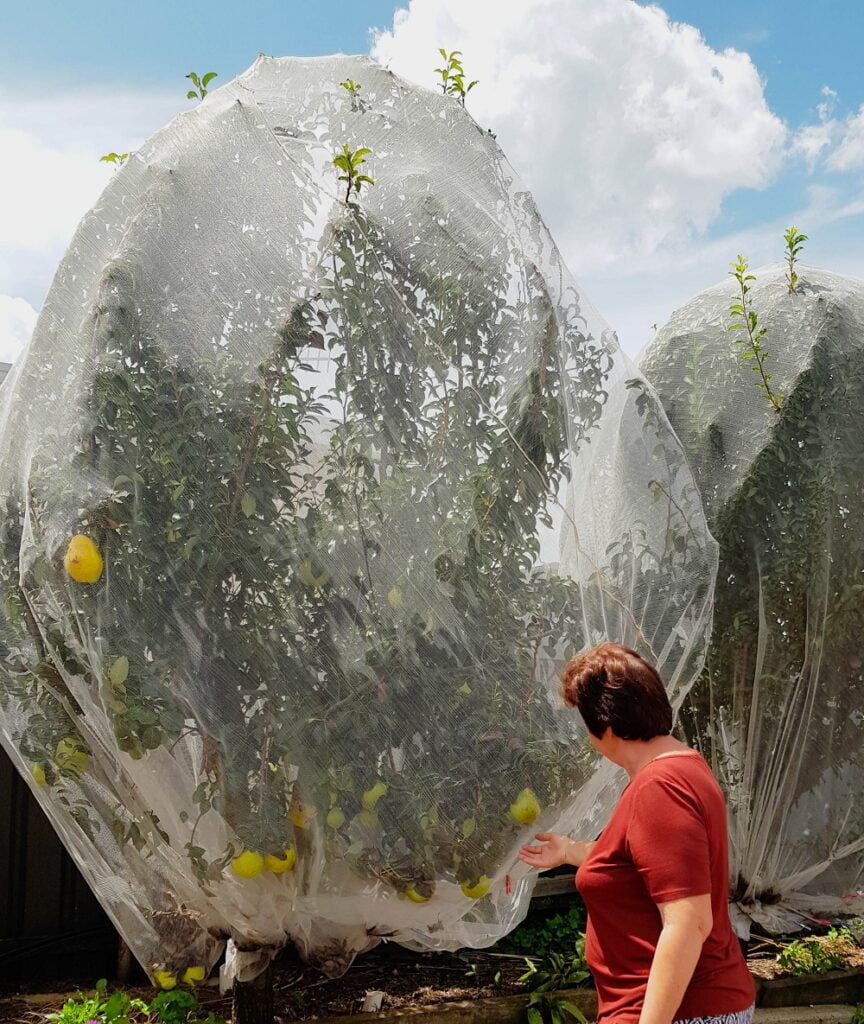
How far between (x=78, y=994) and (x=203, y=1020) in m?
0.68

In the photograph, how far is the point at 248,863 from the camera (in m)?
2.33

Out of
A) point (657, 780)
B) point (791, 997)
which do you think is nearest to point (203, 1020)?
point (657, 780)

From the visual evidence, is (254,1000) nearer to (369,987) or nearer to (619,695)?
(369,987)

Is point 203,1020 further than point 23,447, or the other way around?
point 203,1020

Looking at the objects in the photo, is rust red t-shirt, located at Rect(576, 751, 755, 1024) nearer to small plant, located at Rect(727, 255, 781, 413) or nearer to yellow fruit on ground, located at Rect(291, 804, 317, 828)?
yellow fruit on ground, located at Rect(291, 804, 317, 828)

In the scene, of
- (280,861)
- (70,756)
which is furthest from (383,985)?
(70,756)

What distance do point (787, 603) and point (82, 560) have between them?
2.77 m

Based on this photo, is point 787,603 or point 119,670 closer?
point 119,670

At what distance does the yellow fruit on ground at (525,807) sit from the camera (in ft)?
8.16

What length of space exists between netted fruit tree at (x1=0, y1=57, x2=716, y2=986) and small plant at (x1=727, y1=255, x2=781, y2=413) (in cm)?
134

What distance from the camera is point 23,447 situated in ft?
8.48

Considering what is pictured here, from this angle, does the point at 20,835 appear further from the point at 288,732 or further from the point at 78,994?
the point at 288,732

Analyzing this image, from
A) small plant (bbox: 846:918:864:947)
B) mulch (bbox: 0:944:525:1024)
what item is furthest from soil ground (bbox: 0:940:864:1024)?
small plant (bbox: 846:918:864:947)

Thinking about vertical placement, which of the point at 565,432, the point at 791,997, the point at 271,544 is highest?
the point at 565,432
